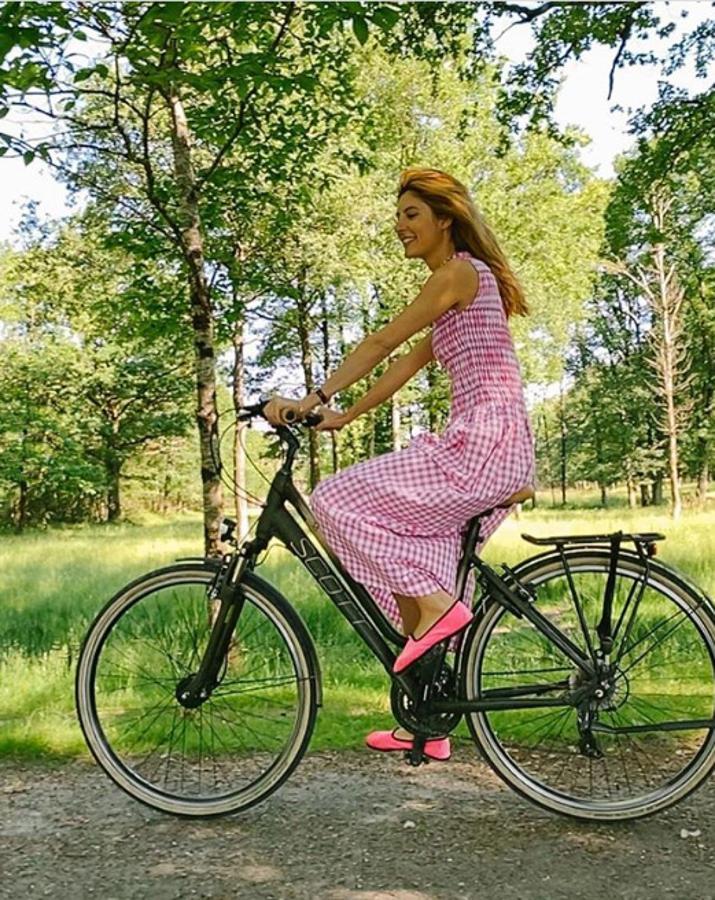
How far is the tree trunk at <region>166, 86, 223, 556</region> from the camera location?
14.5 ft

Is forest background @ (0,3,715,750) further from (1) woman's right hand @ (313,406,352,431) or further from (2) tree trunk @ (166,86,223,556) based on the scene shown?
(1) woman's right hand @ (313,406,352,431)

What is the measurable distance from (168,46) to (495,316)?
6.67ft

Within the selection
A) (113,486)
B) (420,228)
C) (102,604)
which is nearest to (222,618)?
(420,228)

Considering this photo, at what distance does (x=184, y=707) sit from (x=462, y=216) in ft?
5.07

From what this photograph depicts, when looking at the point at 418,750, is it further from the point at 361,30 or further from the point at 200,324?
the point at 200,324

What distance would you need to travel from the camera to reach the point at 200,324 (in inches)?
177

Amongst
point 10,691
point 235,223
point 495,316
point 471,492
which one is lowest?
point 10,691

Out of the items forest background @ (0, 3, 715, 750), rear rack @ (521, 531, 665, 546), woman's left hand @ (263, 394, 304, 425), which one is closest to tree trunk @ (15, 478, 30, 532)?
forest background @ (0, 3, 715, 750)

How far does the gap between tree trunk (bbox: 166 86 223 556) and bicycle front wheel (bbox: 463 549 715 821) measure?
75.7 inches

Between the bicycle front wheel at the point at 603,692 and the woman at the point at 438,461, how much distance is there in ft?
0.65

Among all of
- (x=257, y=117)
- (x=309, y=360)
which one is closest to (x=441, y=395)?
(x=309, y=360)

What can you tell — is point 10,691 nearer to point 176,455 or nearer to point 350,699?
point 350,699

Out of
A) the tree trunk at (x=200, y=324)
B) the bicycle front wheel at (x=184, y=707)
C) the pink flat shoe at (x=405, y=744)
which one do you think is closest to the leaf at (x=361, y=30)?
the tree trunk at (x=200, y=324)

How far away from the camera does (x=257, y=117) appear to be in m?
→ 4.73
